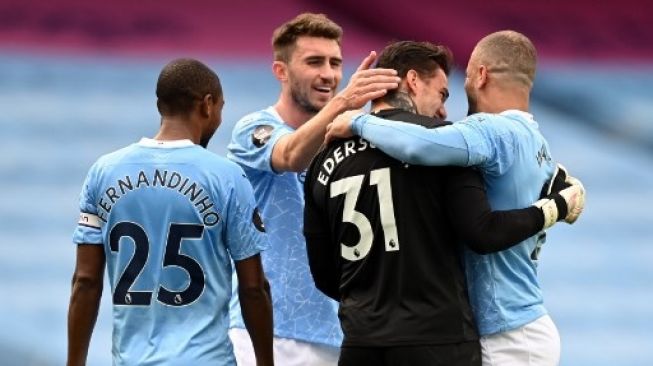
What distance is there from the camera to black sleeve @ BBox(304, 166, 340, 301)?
4.58 m

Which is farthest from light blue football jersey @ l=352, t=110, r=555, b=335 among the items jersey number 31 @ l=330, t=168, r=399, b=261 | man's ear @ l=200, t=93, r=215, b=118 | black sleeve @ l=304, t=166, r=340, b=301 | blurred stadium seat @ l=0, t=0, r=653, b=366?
blurred stadium seat @ l=0, t=0, r=653, b=366

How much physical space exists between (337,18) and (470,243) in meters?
5.03

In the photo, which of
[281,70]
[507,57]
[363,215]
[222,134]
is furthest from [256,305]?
[222,134]

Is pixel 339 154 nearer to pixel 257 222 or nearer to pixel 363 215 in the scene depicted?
pixel 363 215

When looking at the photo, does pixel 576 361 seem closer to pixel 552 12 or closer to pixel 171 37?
pixel 552 12

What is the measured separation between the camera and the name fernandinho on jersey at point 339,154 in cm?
443

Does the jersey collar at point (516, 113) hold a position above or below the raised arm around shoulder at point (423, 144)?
above

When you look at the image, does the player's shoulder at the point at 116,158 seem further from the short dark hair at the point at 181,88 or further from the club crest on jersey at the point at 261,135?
the club crest on jersey at the point at 261,135

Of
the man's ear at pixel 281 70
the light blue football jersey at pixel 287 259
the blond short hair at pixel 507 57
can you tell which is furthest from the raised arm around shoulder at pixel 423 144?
the man's ear at pixel 281 70

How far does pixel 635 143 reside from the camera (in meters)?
9.27

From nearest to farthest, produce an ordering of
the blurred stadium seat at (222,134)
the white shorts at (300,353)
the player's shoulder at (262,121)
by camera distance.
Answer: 1. the white shorts at (300,353)
2. the player's shoulder at (262,121)
3. the blurred stadium seat at (222,134)

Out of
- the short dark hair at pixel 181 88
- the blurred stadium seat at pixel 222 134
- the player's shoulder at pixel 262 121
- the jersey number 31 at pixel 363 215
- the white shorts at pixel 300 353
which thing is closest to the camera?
the jersey number 31 at pixel 363 215

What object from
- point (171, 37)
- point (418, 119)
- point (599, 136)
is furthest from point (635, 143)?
point (418, 119)

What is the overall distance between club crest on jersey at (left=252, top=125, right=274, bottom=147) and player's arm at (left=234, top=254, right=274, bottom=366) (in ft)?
2.54
